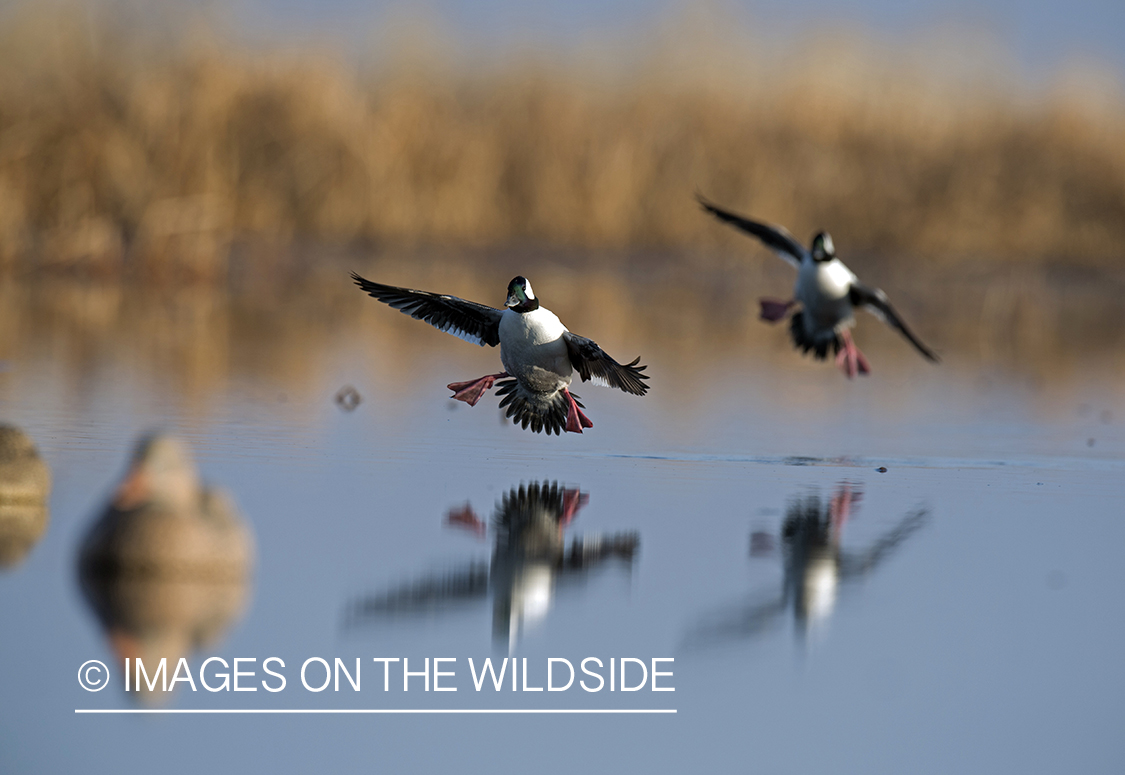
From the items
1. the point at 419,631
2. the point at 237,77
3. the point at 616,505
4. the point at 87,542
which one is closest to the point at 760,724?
the point at 419,631

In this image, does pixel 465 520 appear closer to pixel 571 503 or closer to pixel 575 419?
pixel 571 503

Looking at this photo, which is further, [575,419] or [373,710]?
[575,419]

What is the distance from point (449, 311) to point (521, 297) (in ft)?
2.60

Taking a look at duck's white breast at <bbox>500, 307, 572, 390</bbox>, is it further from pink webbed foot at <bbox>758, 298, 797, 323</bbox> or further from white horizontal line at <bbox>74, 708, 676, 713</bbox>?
white horizontal line at <bbox>74, 708, 676, 713</bbox>

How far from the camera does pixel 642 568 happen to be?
20.9 feet

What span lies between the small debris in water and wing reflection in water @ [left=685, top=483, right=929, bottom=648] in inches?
141

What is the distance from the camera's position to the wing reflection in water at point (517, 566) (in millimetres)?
5609

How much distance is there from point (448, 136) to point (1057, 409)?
1432 centimetres

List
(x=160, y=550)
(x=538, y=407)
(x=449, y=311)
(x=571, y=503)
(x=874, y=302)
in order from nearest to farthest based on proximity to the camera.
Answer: (x=160, y=550) < (x=571, y=503) < (x=538, y=407) < (x=449, y=311) < (x=874, y=302)

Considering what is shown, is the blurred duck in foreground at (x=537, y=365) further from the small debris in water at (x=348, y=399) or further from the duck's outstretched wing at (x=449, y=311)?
the small debris in water at (x=348, y=399)

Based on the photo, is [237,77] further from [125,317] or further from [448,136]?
[125,317]

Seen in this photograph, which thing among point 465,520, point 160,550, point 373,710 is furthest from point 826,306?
point 373,710

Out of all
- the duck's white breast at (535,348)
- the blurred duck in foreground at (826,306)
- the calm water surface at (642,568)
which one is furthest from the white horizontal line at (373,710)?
the blurred duck in foreground at (826,306)

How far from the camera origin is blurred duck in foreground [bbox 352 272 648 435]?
343 inches
